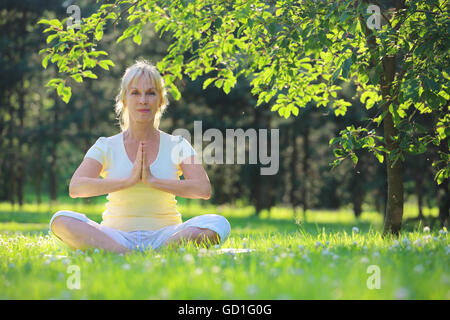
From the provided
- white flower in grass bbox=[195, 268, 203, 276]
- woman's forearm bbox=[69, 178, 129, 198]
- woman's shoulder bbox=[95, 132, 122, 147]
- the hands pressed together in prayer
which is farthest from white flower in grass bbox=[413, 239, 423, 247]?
woman's shoulder bbox=[95, 132, 122, 147]

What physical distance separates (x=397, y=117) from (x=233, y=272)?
2.81 m

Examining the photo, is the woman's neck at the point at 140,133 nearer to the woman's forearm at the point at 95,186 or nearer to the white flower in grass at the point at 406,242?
the woman's forearm at the point at 95,186

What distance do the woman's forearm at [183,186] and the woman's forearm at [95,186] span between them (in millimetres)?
297

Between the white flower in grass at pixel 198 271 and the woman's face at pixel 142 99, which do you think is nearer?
the white flower in grass at pixel 198 271

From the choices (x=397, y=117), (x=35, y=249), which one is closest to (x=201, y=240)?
(x=35, y=249)

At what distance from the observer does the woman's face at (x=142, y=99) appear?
5.19m

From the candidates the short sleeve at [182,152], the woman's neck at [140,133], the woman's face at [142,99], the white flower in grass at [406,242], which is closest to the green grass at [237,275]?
the white flower in grass at [406,242]

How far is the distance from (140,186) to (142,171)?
0.36 metres

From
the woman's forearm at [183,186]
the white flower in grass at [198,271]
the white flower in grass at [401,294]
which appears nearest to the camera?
the white flower in grass at [401,294]

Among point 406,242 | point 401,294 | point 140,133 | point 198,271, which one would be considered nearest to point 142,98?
point 140,133

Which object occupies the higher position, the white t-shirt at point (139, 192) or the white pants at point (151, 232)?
the white t-shirt at point (139, 192)

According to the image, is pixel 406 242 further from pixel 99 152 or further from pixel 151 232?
pixel 99 152

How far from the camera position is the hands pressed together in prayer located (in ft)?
Answer: 15.9

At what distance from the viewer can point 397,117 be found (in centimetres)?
522
